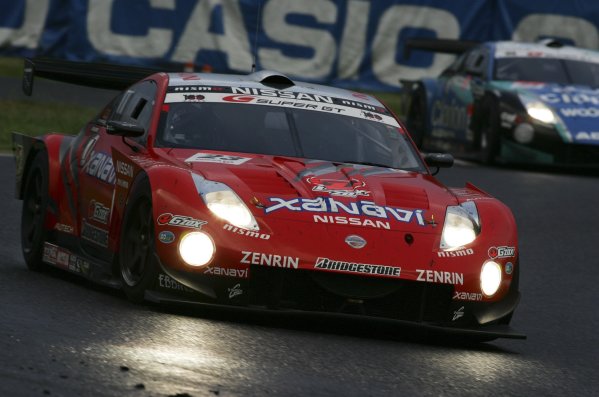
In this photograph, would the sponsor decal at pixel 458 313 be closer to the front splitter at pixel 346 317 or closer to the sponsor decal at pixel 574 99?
the front splitter at pixel 346 317

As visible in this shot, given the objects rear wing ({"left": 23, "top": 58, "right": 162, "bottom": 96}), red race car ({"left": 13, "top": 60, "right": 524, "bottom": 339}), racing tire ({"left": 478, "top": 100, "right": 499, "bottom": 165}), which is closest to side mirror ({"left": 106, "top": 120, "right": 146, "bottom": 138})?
red race car ({"left": 13, "top": 60, "right": 524, "bottom": 339})

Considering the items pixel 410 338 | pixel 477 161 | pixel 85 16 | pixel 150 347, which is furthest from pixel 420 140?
pixel 150 347

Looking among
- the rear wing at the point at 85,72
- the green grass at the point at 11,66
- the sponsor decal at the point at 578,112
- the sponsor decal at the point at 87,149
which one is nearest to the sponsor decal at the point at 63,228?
the sponsor decal at the point at 87,149

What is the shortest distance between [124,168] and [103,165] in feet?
1.37

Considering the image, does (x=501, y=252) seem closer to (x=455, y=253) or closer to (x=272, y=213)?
(x=455, y=253)

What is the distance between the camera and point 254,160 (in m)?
8.05

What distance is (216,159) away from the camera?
796cm

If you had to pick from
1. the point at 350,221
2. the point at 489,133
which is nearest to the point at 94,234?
the point at 350,221

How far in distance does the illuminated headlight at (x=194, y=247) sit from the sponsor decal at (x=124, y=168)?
0.84 meters

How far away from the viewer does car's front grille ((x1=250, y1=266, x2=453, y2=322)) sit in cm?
712

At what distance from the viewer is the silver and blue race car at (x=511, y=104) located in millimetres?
17375

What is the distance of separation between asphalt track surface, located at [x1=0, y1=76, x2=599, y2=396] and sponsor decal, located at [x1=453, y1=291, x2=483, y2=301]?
223mm

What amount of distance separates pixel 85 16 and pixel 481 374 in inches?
750

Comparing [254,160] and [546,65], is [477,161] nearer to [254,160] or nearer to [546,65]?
[546,65]
